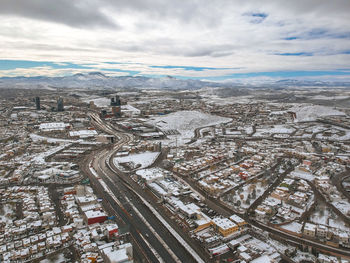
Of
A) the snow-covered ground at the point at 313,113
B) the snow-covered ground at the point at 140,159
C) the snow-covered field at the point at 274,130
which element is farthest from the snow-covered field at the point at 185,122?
the snow-covered ground at the point at 313,113

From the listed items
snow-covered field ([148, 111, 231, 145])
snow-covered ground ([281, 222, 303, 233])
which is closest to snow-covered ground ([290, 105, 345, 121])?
snow-covered field ([148, 111, 231, 145])

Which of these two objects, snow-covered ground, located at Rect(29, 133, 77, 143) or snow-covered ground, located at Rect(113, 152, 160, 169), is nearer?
snow-covered ground, located at Rect(113, 152, 160, 169)

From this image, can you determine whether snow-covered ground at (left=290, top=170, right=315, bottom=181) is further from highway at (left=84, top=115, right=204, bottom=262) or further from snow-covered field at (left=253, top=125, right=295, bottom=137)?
snow-covered field at (left=253, top=125, right=295, bottom=137)

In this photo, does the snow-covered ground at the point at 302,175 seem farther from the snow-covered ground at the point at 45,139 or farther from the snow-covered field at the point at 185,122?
the snow-covered ground at the point at 45,139

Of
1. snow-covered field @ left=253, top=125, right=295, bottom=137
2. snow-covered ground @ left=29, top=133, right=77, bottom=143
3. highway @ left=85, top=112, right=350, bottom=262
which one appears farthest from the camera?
snow-covered field @ left=253, top=125, right=295, bottom=137

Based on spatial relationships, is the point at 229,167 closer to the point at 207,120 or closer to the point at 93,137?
the point at 93,137

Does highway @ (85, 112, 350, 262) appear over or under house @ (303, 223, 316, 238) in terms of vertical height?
under

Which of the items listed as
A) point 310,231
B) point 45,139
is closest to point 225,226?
point 310,231
